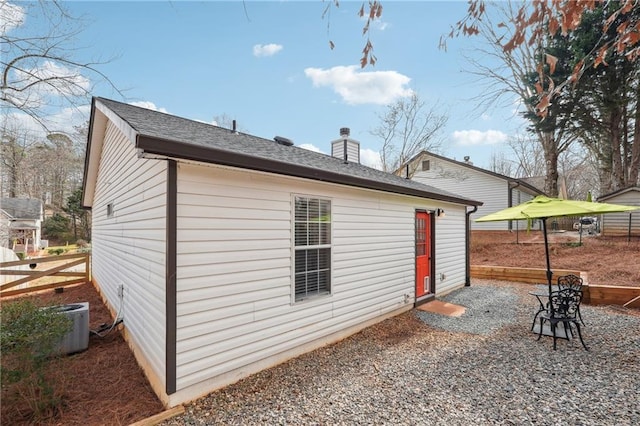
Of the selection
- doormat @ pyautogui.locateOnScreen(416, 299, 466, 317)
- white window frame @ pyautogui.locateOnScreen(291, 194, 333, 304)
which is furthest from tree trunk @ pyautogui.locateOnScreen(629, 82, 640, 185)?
white window frame @ pyautogui.locateOnScreen(291, 194, 333, 304)

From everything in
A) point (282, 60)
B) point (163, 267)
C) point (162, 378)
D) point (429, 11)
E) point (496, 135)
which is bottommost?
point (162, 378)

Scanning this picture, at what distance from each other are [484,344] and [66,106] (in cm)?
951

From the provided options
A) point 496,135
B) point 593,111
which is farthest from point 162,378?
point 496,135

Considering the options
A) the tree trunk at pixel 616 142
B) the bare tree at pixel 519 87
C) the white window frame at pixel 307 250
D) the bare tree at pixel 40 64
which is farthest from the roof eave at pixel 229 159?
the tree trunk at pixel 616 142

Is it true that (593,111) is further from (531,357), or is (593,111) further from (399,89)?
(531,357)

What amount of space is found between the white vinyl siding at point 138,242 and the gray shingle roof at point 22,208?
85.6ft

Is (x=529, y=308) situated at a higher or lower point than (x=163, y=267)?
lower

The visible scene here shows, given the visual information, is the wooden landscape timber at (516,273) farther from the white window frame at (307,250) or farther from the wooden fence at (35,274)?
the wooden fence at (35,274)

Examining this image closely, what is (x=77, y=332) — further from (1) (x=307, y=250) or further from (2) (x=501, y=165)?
(2) (x=501, y=165)

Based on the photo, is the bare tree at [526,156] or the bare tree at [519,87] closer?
the bare tree at [519,87]

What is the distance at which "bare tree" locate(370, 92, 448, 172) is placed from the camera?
695 inches

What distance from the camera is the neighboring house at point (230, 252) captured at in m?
3.08

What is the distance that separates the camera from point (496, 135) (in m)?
26.1

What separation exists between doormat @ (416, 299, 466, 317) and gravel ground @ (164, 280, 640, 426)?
0.92 meters
